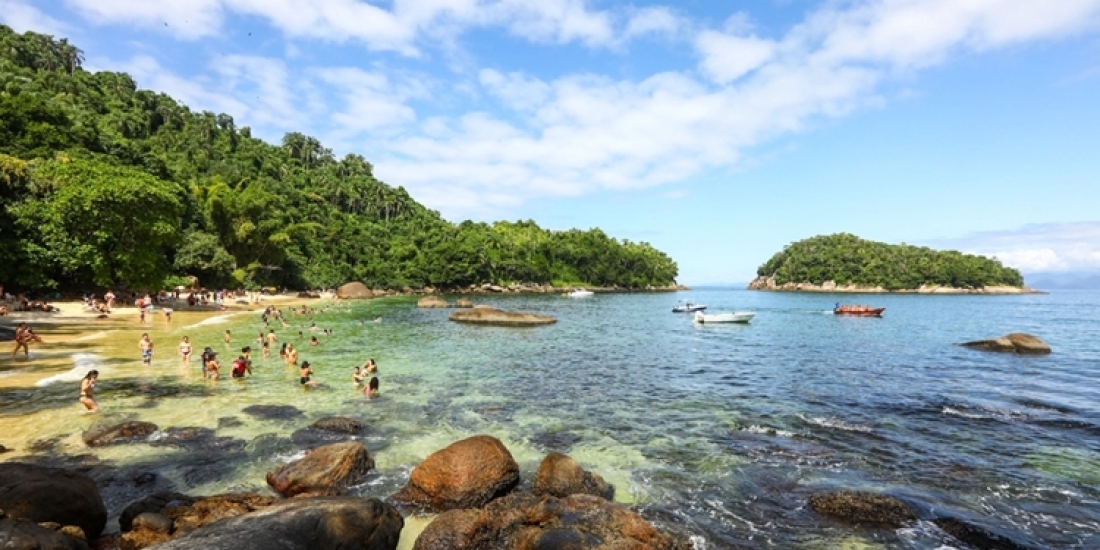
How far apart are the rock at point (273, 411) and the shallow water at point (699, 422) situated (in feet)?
1.62

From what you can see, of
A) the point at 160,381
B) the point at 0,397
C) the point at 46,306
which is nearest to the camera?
the point at 0,397

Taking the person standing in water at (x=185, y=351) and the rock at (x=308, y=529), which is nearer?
the rock at (x=308, y=529)

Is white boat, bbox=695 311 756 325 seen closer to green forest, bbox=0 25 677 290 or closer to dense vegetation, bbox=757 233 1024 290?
green forest, bbox=0 25 677 290

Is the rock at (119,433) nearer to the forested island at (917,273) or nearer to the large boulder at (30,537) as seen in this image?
the large boulder at (30,537)

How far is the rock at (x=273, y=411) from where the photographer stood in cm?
1759

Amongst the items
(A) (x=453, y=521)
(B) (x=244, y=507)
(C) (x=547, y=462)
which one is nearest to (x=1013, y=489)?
(C) (x=547, y=462)

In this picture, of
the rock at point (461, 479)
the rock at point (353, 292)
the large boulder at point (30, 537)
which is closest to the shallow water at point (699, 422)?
the rock at point (461, 479)

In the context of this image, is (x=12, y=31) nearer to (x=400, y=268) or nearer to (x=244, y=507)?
(x=400, y=268)

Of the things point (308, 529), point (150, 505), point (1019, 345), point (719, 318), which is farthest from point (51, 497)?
point (719, 318)

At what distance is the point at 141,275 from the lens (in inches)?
1913

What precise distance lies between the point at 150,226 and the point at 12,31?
148637mm

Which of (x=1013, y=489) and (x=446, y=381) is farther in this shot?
(x=446, y=381)

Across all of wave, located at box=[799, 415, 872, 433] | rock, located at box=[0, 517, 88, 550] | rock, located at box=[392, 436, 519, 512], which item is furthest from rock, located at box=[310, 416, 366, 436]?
wave, located at box=[799, 415, 872, 433]

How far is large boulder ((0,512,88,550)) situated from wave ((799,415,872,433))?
Result: 782 inches
